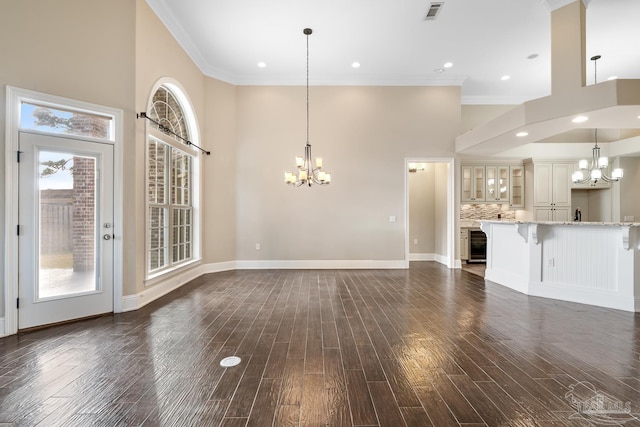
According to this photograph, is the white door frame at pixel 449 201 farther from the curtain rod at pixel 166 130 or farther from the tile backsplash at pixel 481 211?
the curtain rod at pixel 166 130

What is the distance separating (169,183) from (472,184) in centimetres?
700

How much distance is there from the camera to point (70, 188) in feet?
10.9

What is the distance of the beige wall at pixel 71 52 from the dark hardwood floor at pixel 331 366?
134cm

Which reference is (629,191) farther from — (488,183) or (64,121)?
(64,121)

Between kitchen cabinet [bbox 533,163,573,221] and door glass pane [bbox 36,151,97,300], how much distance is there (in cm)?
913

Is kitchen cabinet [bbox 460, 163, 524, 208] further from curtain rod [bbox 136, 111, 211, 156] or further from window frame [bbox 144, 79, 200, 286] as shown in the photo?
window frame [bbox 144, 79, 200, 286]

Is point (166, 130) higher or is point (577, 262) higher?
point (166, 130)

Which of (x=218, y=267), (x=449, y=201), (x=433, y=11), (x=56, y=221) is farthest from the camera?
(x=449, y=201)

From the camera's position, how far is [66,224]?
3.30 m

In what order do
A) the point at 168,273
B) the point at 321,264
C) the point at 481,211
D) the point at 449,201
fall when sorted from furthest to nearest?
1. the point at 481,211
2. the point at 449,201
3. the point at 321,264
4. the point at 168,273

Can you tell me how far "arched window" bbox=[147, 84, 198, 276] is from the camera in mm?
4363

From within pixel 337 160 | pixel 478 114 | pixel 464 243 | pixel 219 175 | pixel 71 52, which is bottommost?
pixel 464 243

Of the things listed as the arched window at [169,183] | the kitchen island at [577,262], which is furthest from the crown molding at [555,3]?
the arched window at [169,183]

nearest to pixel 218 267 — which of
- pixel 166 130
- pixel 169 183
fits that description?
pixel 169 183
